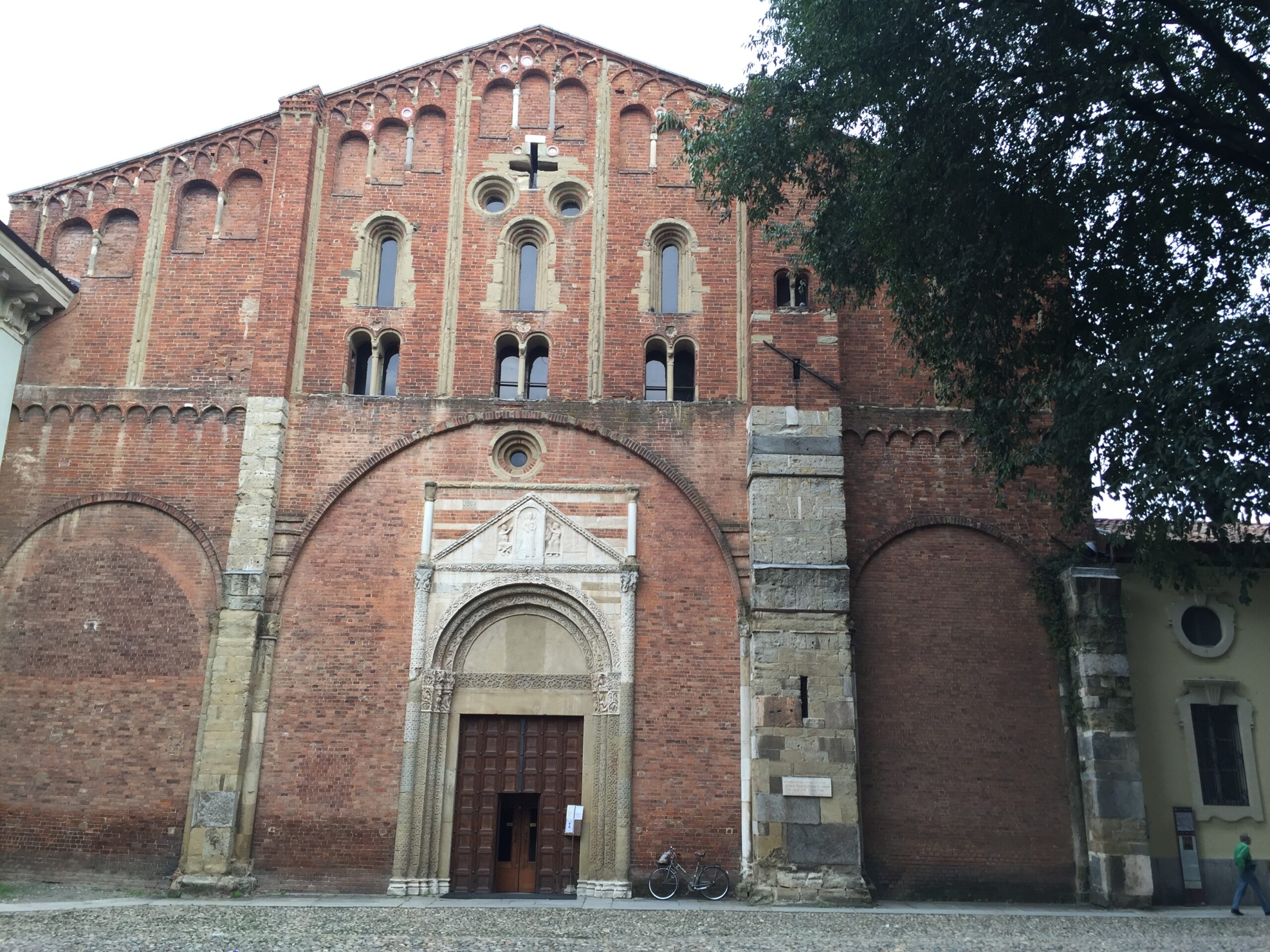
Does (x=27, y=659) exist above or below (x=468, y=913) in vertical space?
above

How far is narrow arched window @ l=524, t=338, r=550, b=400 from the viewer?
17.6 m

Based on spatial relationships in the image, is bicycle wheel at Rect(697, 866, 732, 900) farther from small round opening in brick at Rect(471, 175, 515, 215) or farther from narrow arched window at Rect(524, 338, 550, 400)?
small round opening in brick at Rect(471, 175, 515, 215)

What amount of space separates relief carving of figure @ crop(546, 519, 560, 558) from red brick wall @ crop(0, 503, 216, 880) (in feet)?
16.6

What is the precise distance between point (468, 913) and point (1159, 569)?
916 centimetres

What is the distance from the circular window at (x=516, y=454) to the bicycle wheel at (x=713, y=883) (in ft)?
21.1

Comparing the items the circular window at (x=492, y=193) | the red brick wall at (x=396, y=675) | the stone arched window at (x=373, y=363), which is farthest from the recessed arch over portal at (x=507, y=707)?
the circular window at (x=492, y=193)

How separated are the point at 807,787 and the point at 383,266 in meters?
10.8

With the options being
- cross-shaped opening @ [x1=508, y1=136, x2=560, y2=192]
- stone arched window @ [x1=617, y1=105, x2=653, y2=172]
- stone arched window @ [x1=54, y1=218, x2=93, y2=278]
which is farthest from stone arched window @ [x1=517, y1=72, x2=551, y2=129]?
stone arched window @ [x1=54, y1=218, x2=93, y2=278]

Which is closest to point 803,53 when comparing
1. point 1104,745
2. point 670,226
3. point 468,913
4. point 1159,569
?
point 670,226

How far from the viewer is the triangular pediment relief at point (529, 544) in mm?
16375

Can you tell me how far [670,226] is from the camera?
18234 millimetres

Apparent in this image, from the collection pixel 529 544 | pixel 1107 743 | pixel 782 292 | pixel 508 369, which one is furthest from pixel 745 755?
pixel 782 292

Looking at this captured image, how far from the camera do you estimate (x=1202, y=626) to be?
54.4 feet

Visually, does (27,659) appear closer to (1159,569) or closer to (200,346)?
(200,346)
